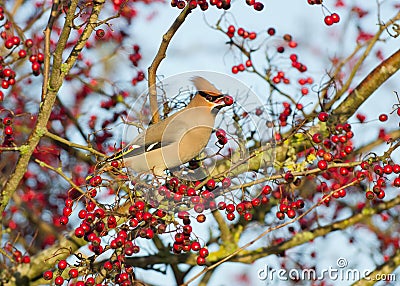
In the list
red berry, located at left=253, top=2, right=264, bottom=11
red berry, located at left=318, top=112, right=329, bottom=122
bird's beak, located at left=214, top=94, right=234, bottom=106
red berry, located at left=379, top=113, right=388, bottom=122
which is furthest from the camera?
red berry, located at left=379, top=113, right=388, bottom=122

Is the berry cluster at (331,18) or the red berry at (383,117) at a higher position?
the berry cluster at (331,18)

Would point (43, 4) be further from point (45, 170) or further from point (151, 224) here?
point (151, 224)

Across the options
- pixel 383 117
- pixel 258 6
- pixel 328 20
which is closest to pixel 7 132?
pixel 258 6

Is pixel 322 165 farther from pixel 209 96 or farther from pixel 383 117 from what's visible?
pixel 383 117

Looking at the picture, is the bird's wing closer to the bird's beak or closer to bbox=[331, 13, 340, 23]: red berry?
the bird's beak

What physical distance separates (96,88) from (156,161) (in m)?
1.25

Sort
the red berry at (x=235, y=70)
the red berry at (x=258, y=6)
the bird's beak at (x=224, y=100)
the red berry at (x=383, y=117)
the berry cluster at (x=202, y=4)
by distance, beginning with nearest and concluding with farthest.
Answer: the berry cluster at (x=202, y=4)
the red berry at (x=258, y=6)
the bird's beak at (x=224, y=100)
the red berry at (x=383, y=117)
the red berry at (x=235, y=70)

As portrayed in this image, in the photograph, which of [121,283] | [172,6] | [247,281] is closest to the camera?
[121,283]

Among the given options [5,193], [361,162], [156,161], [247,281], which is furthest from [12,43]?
[247,281]

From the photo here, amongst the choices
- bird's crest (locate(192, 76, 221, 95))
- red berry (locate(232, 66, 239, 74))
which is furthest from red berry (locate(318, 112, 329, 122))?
red berry (locate(232, 66, 239, 74))

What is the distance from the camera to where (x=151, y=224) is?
9.20 ft

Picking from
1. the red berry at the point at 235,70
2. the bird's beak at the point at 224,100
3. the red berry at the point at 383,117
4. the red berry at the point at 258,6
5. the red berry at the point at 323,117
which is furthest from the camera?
the red berry at the point at 235,70

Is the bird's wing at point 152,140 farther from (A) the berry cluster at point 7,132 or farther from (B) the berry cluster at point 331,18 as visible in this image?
(B) the berry cluster at point 331,18

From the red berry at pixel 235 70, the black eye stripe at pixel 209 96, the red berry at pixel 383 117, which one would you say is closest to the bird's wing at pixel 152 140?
the black eye stripe at pixel 209 96
